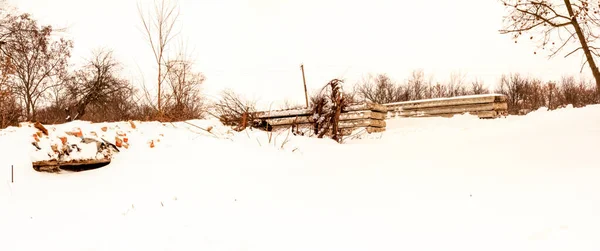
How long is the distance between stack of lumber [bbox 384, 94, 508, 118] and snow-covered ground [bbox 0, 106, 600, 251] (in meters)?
7.73

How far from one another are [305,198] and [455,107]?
11.8 metres

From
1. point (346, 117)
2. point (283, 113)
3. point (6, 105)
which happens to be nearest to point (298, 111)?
point (283, 113)

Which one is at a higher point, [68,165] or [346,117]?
[346,117]


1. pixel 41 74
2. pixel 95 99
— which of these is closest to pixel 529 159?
pixel 95 99

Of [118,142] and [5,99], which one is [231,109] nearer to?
[118,142]

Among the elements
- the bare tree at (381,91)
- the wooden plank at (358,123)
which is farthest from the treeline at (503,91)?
the wooden plank at (358,123)

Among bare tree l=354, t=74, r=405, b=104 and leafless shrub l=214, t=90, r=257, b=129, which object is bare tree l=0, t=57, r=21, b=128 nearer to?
leafless shrub l=214, t=90, r=257, b=129

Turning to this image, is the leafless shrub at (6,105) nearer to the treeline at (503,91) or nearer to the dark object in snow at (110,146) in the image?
the dark object in snow at (110,146)

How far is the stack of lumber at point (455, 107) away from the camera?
13664mm

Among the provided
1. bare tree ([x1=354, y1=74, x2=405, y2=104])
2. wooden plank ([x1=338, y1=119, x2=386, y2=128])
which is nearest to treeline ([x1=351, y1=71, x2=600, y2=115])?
bare tree ([x1=354, y1=74, x2=405, y2=104])

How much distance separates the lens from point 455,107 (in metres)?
14.4

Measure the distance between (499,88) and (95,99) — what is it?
31.9 meters

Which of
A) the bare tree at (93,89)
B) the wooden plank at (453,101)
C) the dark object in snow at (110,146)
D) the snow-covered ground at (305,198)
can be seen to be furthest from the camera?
the bare tree at (93,89)

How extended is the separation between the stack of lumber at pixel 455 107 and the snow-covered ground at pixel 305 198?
7728 millimetres
